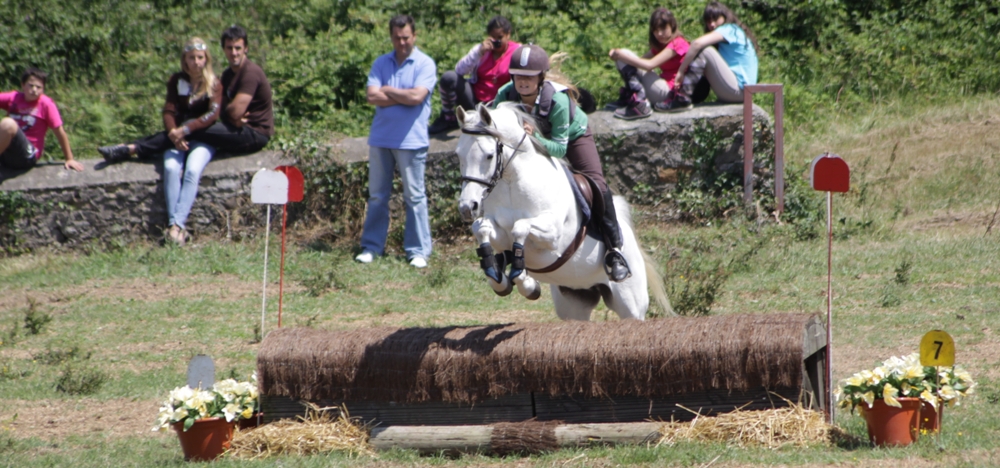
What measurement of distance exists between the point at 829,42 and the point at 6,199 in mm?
10660

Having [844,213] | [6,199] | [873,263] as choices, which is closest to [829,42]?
[844,213]

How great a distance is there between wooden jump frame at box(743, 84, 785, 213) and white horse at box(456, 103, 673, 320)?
4701 mm

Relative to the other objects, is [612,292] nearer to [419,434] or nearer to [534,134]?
[534,134]

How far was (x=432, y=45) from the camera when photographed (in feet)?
44.9

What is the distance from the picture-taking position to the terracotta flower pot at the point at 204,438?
5.59 m

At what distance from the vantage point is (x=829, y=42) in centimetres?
1456

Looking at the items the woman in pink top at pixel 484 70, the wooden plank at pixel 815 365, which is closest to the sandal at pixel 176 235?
the woman in pink top at pixel 484 70

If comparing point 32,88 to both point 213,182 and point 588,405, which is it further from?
point 588,405

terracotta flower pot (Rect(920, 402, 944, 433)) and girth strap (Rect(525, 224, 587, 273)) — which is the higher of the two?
girth strap (Rect(525, 224, 587, 273))

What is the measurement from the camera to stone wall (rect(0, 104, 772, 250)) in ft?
Answer: 36.9

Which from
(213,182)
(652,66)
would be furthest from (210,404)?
(652,66)

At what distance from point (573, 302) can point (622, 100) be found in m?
5.05

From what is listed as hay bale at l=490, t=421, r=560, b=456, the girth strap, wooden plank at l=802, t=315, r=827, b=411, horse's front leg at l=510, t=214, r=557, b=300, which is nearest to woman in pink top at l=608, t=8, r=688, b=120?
the girth strap

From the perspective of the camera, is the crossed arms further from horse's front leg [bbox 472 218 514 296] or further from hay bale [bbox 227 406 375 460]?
hay bale [bbox 227 406 375 460]
